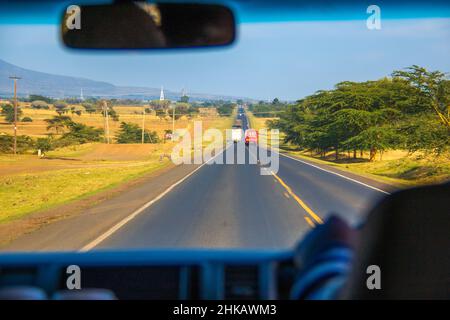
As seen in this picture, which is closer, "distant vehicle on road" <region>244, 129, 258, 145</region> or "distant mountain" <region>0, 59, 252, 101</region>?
"distant mountain" <region>0, 59, 252, 101</region>

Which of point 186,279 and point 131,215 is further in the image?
point 131,215

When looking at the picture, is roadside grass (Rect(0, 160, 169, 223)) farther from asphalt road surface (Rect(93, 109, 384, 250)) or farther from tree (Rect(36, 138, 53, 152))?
tree (Rect(36, 138, 53, 152))

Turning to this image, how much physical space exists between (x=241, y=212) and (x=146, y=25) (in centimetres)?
1041

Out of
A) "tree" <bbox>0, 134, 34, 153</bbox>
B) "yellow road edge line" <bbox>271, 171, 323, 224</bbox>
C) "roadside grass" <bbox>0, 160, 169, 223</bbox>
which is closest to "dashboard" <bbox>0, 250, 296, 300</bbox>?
"yellow road edge line" <bbox>271, 171, 323, 224</bbox>

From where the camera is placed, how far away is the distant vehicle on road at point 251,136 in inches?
2638

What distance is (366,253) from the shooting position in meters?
2.81

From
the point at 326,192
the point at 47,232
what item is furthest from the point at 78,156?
the point at 47,232

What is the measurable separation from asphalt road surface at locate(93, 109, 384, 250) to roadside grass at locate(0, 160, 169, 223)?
→ 3594 mm

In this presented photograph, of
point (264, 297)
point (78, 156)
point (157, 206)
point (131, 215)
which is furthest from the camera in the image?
point (78, 156)

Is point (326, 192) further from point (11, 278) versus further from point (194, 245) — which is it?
point (11, 278)

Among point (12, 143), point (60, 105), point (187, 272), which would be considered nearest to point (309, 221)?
point (60, 105)

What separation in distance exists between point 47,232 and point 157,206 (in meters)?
4.38

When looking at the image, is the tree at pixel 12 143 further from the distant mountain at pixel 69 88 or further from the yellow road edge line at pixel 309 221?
the yellow road edge line at pixel 309 221

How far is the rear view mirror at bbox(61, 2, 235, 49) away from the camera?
3.57 metres
